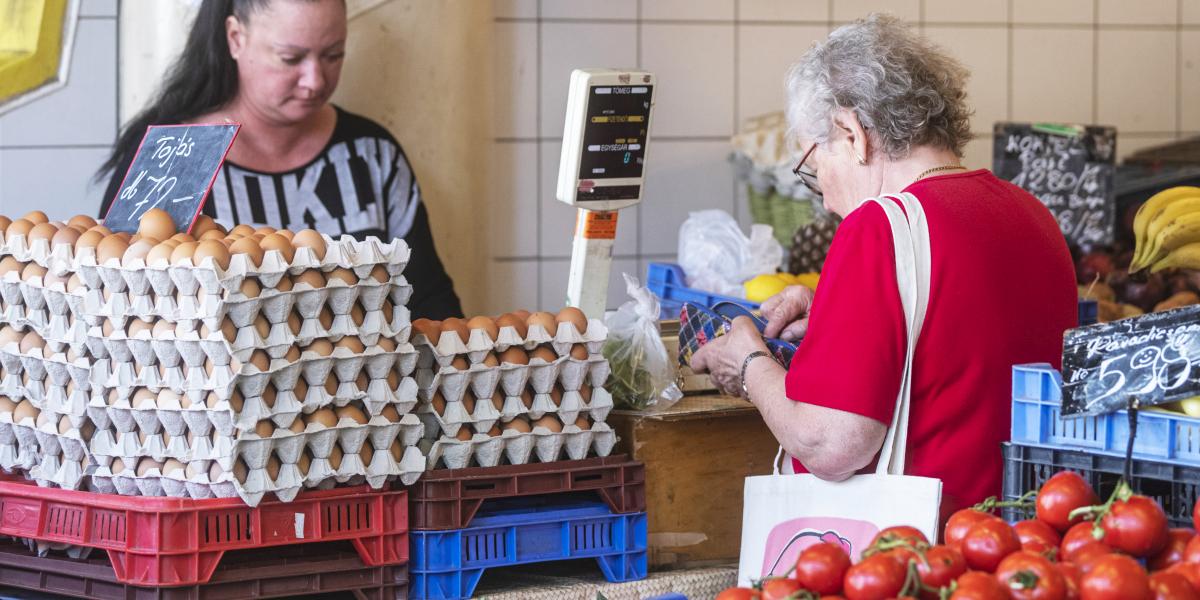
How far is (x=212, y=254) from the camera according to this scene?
83.4 inches

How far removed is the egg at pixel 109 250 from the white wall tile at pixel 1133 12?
4096 millimetres

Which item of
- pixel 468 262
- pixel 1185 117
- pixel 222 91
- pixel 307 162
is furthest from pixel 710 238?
pixel 1185 117

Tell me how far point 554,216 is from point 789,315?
2169 millimetres

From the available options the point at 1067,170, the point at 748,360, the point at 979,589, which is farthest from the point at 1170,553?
the point at 1067,170

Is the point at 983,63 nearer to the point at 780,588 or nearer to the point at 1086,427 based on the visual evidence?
the point at 1086,427

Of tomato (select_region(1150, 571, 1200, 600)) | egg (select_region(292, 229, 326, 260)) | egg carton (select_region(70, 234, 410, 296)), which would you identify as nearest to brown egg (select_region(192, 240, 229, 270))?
egg carton (select_region(70, 234, 410, 296))

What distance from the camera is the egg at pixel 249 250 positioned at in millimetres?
2154

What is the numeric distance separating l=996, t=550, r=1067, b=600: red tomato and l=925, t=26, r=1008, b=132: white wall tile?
147 inches

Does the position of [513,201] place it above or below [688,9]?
below

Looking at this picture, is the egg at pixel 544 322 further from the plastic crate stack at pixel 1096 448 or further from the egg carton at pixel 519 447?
the plastic crate stack at pixel 1096 448

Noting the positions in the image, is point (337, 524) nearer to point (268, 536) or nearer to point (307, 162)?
point (268, 536)

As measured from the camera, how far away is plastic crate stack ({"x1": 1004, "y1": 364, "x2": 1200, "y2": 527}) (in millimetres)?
1819

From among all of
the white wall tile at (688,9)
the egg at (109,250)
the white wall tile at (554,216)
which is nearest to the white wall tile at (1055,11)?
the white wall tile at (688,9)

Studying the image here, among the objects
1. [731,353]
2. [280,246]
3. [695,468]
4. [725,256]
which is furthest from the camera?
[725,256]
